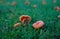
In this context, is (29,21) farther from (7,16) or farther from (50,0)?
(50,0)

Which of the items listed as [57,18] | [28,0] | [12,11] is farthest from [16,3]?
[57,18]

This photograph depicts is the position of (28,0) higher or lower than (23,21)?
lower

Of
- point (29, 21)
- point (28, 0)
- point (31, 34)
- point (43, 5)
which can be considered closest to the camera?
point (31, 34)

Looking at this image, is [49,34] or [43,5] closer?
[49,34]

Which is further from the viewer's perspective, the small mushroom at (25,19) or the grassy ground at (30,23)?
the small mushroom at (25,19)

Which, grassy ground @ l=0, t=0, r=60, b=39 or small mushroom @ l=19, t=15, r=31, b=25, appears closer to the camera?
grassy ground @ l=0, t=0, r=60, b=39

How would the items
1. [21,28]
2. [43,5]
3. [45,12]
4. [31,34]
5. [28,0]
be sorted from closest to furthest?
[31,34] < [21,28] < [45,12] < [43,5] < [28,0]

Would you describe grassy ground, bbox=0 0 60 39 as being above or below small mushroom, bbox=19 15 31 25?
below

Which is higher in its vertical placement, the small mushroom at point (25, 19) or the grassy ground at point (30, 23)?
the small mushroom at point (25, 19)
